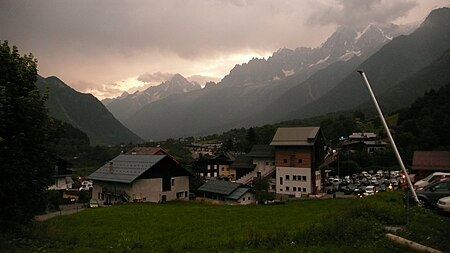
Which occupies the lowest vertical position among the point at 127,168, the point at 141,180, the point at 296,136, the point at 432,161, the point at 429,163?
the point at 141,180

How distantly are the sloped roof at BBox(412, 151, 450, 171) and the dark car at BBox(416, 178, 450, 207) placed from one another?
134 feet

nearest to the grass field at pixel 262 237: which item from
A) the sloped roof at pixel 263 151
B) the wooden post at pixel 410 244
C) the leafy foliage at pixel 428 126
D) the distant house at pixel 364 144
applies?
the wooden post at pixel 410 244

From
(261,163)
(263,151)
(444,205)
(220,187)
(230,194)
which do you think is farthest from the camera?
(261,163)

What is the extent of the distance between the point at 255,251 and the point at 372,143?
11082 cm

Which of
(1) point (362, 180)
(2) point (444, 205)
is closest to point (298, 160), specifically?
(1) point (362, 180)

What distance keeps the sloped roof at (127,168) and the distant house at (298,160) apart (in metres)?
24.3

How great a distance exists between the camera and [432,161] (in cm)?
6031

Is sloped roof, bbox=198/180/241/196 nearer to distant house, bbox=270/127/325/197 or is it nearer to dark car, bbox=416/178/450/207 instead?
distant house, bbox=270/127/325/197

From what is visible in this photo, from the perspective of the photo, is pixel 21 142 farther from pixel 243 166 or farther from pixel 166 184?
pixel 243 166

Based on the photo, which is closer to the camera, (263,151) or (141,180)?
(141,180)

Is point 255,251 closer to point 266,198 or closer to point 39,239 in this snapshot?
point 39,239

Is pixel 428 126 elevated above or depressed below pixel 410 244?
above

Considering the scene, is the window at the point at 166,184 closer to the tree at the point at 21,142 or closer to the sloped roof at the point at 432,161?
the tree at the point at 21,142

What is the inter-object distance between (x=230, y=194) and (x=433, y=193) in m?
32.7
